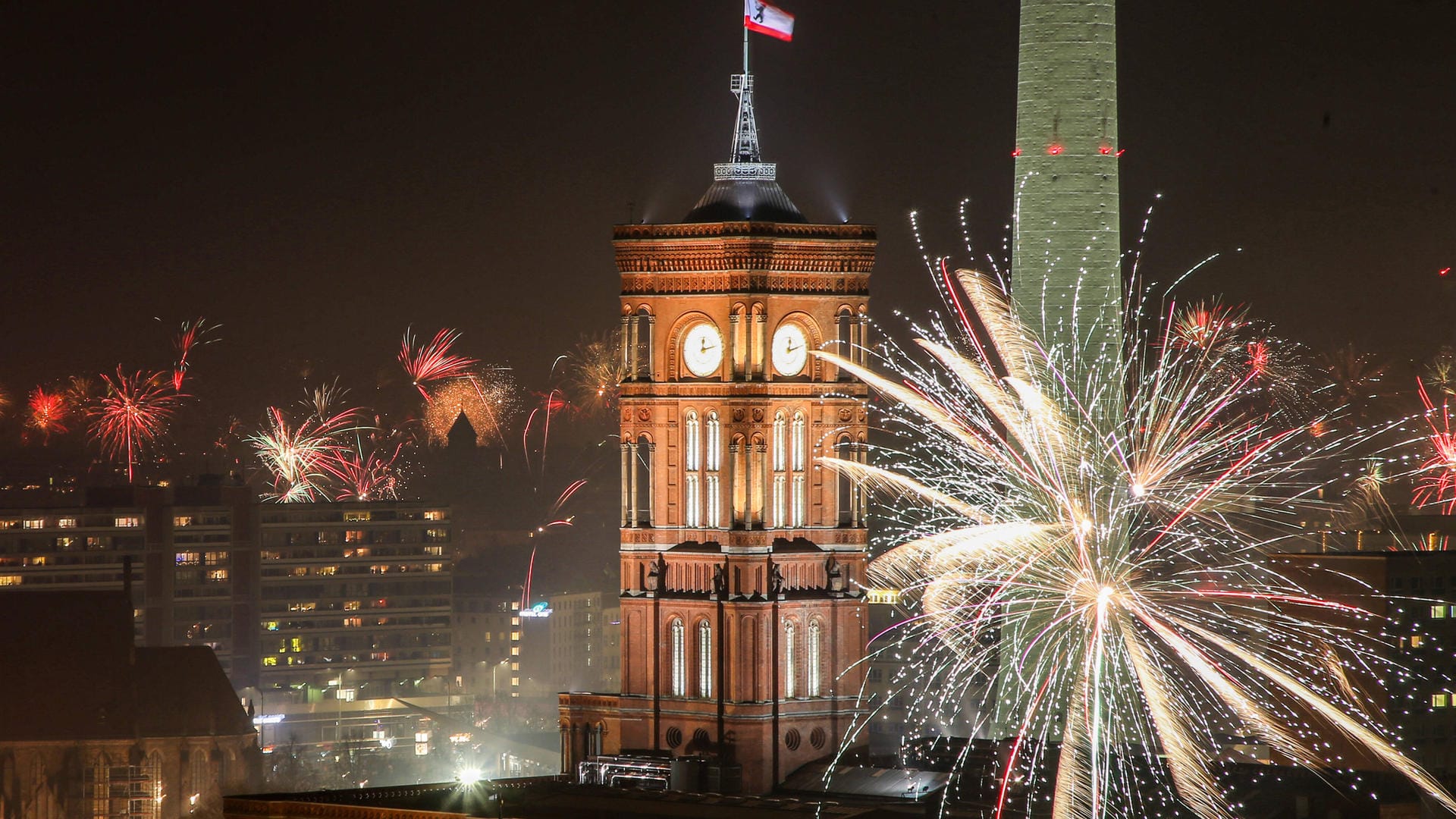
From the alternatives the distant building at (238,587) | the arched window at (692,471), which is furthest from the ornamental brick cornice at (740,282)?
the distant building at (238,587)

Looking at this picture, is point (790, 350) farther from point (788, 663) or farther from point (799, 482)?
point (788, 663)

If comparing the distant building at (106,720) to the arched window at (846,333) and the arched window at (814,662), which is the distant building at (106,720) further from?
the arched window at (846,333)

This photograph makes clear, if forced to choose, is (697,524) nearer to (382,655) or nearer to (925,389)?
(925,389)

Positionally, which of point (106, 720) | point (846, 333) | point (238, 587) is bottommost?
point (106, 720)

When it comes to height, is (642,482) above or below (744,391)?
below

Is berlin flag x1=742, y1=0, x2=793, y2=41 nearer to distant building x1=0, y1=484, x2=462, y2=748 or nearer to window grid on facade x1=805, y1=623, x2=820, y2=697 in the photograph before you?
window grid on facade x1=805, y1=623, x2=820, y2=697

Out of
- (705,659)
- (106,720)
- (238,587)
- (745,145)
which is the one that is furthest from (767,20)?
(238,587)
